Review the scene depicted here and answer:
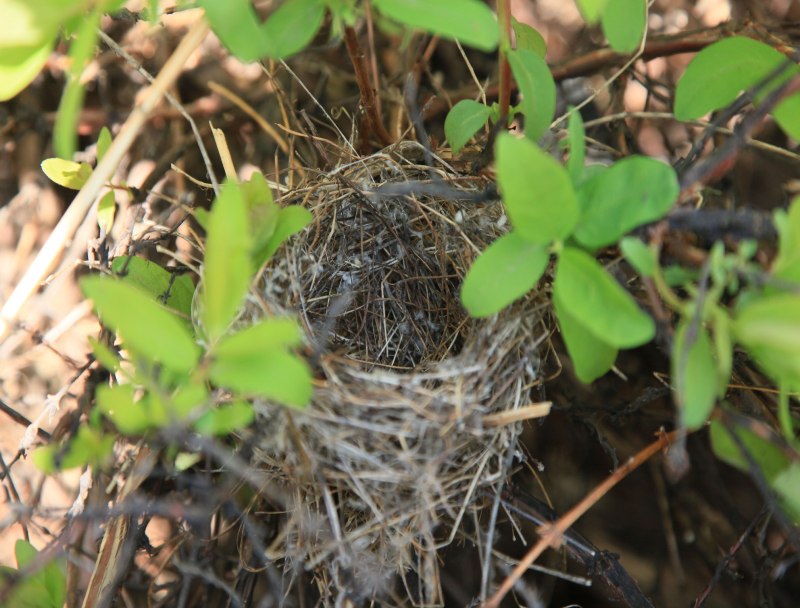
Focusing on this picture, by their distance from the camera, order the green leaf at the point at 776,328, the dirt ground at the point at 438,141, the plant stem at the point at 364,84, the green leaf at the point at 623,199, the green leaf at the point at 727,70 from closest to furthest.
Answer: the green leaf at the point at 776,328, the green leaf at the point at 623,199, the green leaf at the point at 727,70, the plant stem at the point at 364,84, the dirt ground at the point at 438,141

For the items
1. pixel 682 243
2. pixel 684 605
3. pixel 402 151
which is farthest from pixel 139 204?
pixel 684 605

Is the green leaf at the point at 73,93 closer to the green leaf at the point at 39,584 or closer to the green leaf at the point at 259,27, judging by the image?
the green leaf at the point at 259,27

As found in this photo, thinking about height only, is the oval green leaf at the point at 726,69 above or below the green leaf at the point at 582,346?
above

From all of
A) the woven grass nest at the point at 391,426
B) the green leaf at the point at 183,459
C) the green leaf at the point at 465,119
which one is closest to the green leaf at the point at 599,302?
the woven grass nest at the point at 391,426

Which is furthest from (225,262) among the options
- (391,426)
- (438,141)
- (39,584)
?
(438,141)

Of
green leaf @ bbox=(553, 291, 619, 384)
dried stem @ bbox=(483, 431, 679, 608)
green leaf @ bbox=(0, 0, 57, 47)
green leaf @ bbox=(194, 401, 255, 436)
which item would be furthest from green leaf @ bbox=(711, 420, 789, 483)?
green leaf @ bbox=(0, 0, 57, 47)

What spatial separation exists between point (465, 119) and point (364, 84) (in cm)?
17

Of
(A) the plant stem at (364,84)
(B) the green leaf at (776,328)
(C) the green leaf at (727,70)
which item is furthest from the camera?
(A) the plant stem at (364,84)

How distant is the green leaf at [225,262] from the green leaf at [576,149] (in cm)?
33

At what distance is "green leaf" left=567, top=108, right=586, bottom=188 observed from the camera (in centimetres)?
69

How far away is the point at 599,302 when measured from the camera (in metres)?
0.65

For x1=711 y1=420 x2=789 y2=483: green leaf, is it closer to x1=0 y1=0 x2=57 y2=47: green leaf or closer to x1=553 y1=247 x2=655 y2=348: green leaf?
x1=553 y1=247 x2=655 y2=348: green leaf

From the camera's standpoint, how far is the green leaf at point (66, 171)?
0.93 metres

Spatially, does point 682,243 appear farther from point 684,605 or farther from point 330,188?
point 684,605
